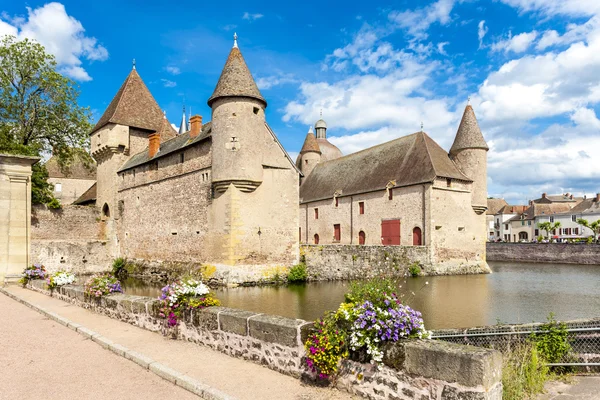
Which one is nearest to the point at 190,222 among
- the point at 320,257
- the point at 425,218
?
the point at 320,257

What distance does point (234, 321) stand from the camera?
17.1 ft

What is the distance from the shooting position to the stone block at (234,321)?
5.07 metres

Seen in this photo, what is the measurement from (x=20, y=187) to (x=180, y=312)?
9329 millimetres

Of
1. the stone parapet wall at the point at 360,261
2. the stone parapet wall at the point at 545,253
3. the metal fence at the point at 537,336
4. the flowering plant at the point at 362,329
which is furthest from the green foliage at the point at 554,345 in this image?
the stone parapet wall at the point at 545,253

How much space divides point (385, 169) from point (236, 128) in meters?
14.3

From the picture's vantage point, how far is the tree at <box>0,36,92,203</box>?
2405 cm

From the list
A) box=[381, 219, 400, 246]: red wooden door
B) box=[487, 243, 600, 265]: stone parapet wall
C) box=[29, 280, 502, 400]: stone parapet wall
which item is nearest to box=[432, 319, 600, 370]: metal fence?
box=[29, 280, 502, 400]: stone parapet wall

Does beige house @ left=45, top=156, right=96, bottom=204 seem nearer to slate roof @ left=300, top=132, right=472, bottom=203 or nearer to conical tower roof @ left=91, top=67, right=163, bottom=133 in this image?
conical tower roof @ left=91, top=67, right=163, bottom=133

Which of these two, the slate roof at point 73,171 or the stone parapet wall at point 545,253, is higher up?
the slate roof at point 73,171

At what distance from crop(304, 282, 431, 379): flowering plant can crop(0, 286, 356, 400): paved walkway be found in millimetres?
361

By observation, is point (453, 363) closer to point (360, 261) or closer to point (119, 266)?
point (360, 261)

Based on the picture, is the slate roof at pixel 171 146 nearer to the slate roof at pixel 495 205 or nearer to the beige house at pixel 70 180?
the beige house at pixel 70 180

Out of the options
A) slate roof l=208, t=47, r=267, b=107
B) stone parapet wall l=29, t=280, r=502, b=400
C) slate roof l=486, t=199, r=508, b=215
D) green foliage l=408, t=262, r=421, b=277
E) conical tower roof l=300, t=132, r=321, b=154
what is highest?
conical tower roof l=300, t=132, r=321, b=154

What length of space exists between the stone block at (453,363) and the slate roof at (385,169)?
2198cm
